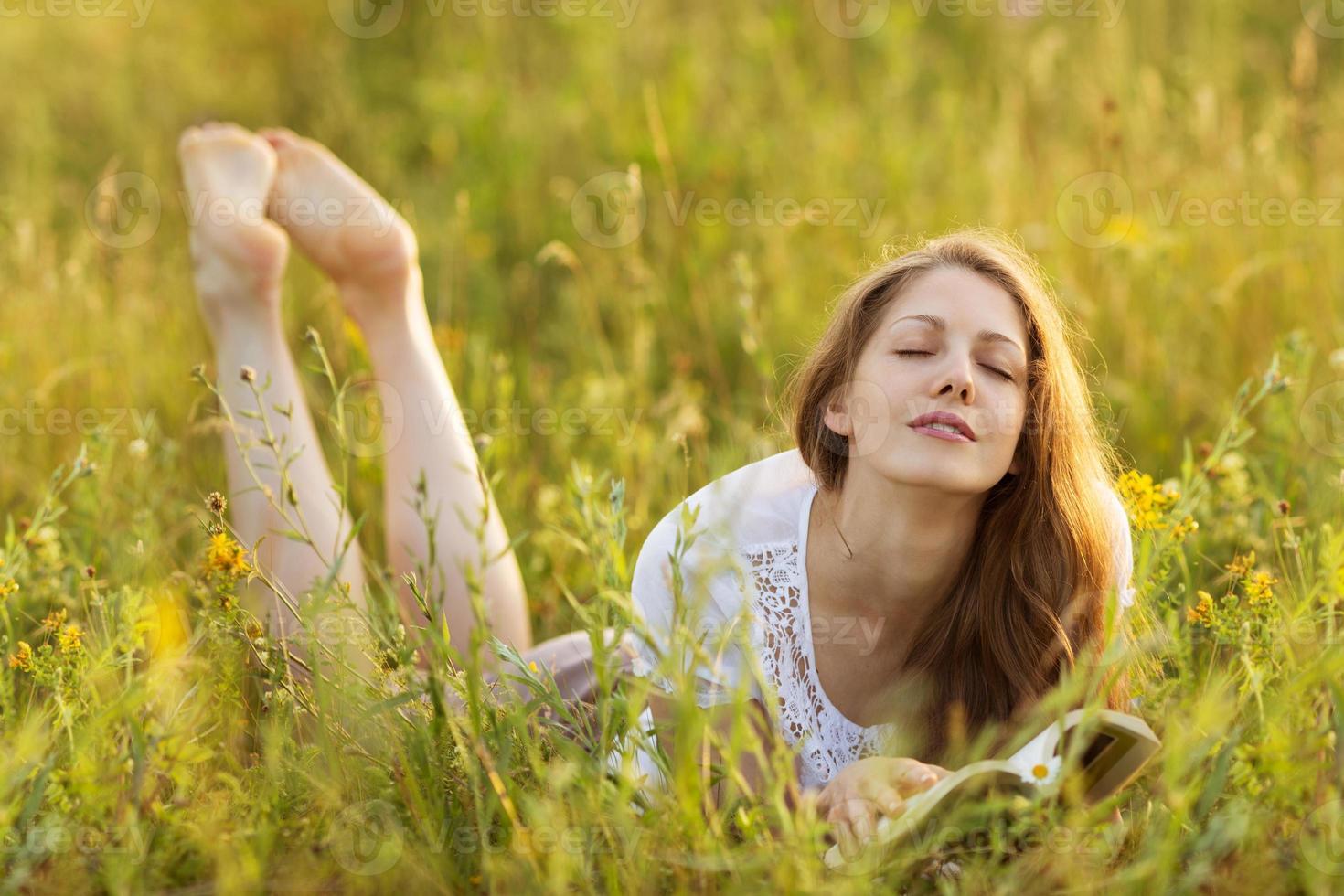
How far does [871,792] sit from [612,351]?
217cm

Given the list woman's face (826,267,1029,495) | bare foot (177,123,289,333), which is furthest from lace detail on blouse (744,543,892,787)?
bare foot (177,123,289,333)

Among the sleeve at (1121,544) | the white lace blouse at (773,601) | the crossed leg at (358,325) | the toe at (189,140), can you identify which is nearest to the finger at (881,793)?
the white lace blouse at (773,601)

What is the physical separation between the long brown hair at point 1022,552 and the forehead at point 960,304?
0.02m

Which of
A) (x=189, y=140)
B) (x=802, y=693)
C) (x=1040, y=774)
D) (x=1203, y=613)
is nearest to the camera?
(x=1040, y=774)

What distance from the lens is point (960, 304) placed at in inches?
73.0

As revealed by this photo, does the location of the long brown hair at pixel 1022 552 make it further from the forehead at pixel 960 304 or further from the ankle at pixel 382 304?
the ankle at pixel 382 304

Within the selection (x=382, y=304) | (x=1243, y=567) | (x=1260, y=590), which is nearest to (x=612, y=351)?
(x=382, y=304)

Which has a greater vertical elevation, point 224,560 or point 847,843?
point 224,560

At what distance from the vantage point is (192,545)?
8.47ft

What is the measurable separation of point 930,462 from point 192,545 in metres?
1.63

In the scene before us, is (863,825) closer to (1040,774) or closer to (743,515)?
(1040,774)

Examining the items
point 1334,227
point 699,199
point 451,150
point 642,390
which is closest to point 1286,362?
point 1334,227

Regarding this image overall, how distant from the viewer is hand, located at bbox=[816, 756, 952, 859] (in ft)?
4.66

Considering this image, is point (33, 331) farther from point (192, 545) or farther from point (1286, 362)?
point (1286, 362)
